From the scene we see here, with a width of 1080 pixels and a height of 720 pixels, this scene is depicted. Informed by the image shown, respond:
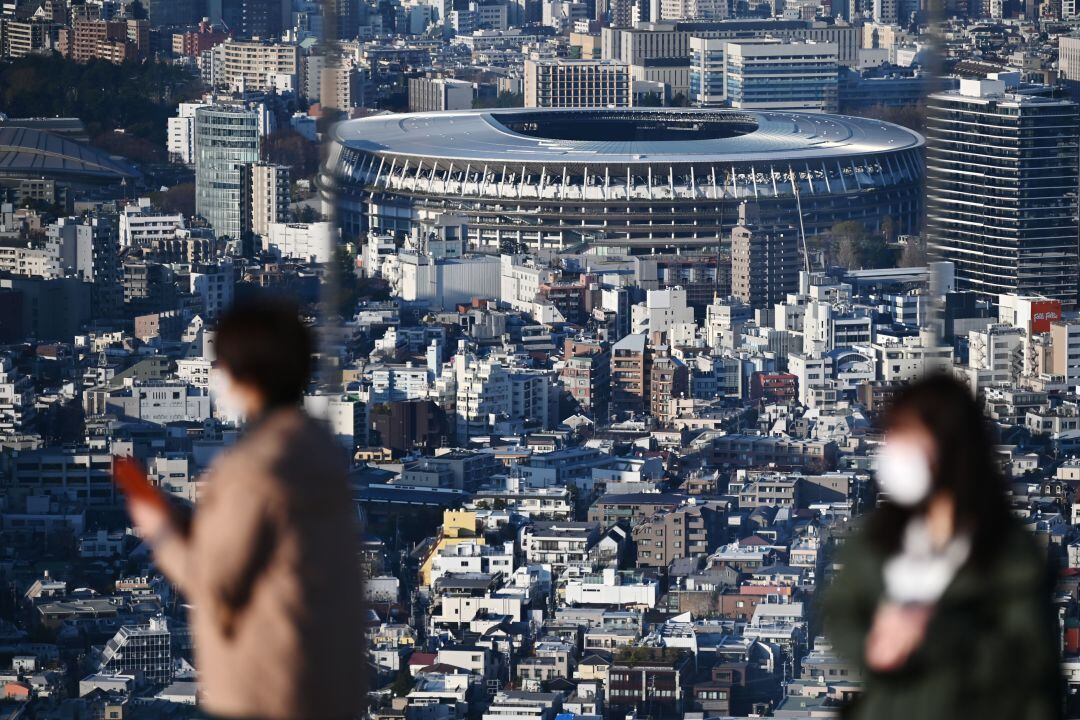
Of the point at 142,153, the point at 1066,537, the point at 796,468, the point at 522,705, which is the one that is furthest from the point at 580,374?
the point at 142,153

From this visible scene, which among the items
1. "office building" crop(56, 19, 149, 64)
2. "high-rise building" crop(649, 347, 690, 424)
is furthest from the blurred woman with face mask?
"office building" crop(56, 19, 149, 64)

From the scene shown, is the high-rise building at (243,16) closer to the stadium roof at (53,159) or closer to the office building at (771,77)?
the stadium roof at (53,159)

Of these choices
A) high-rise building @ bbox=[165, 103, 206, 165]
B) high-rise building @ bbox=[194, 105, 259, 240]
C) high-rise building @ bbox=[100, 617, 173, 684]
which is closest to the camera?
high-rise building @ bbox=[100, 617, 173, 684]

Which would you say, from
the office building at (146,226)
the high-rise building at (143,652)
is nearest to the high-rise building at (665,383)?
the office building at (146,226)

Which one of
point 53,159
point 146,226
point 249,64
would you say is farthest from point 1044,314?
point 249,64

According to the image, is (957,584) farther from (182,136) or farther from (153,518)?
(182,136)

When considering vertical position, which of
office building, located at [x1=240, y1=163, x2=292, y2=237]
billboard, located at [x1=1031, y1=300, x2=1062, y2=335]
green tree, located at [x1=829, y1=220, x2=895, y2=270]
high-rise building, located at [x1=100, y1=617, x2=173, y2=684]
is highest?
office building, located at [x1=240, y1=163, x2=292, y2=237]

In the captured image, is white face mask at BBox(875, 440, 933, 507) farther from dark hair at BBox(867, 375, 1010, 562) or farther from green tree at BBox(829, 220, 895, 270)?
green tree at BBox(829, 220, 895, 270)
